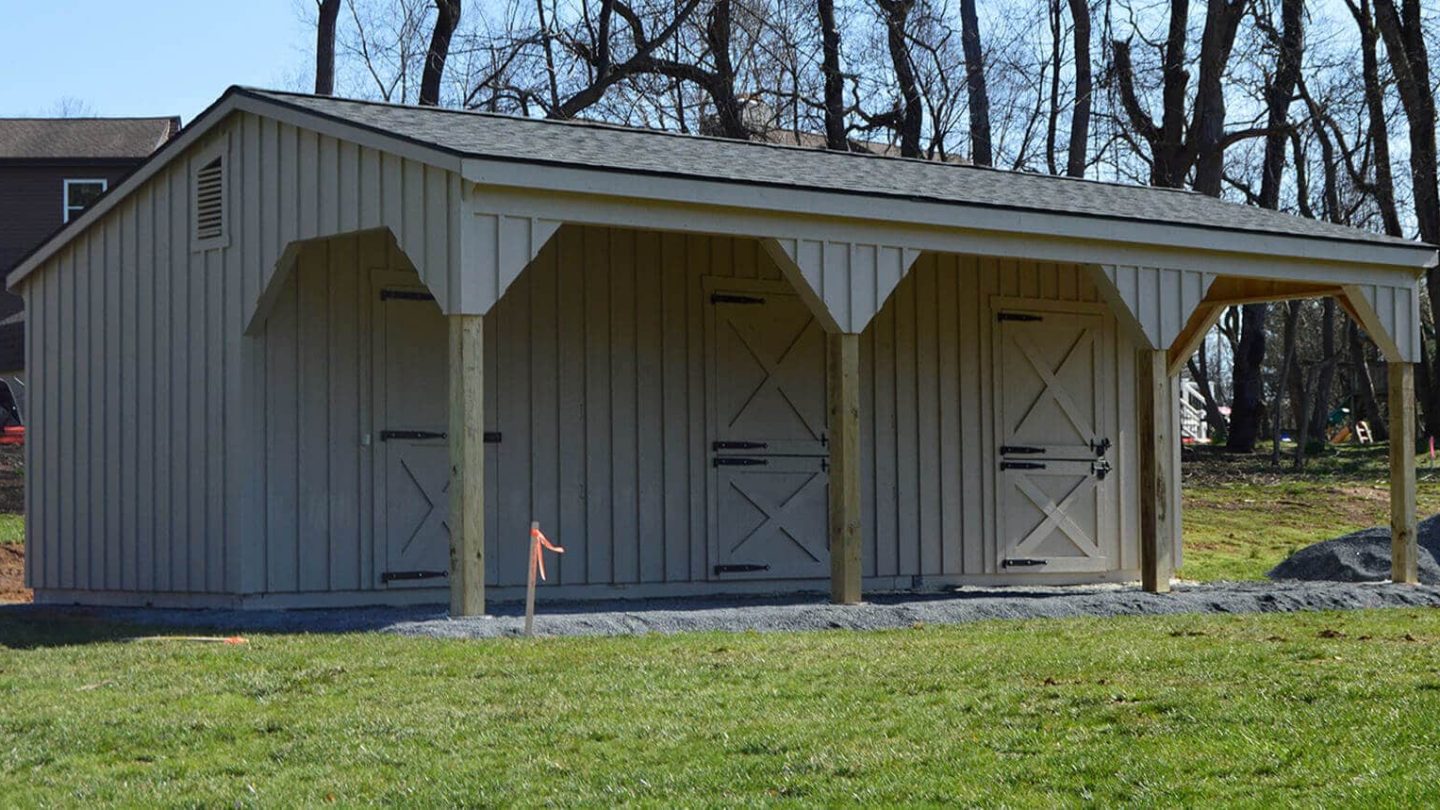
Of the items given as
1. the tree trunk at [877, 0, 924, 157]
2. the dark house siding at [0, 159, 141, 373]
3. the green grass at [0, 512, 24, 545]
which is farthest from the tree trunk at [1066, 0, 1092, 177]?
the dark house siding at [0, 159, 141, 373]

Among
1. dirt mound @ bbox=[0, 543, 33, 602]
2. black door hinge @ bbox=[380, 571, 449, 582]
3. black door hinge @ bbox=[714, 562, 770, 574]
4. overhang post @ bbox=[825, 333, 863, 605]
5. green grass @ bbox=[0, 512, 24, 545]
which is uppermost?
overhang post @ bbox=[825, 333, 863, 605]

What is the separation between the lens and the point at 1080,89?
29.8 meters

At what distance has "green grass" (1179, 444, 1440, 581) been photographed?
20.2m

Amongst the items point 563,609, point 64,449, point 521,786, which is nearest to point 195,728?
point 521,786

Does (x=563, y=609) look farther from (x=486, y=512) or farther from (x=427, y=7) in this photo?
(x=427, y=7)

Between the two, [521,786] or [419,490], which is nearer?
[521,786]

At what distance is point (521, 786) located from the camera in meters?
6.48

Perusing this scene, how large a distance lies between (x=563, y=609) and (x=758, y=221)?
2.96 metres

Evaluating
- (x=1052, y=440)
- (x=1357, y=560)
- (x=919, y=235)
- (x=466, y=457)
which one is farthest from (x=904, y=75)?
(x=466, y=457)

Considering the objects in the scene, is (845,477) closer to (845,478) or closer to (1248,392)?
(845,478)

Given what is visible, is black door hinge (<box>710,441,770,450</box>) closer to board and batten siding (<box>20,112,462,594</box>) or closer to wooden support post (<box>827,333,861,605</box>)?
wooden support post (<box>827,333,861,605</box>)

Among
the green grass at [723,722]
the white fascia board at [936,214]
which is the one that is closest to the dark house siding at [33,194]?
the white fascia board at [936,214]

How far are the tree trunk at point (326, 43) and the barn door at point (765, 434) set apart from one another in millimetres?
14003

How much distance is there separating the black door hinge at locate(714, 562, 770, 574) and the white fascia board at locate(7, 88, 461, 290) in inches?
182
